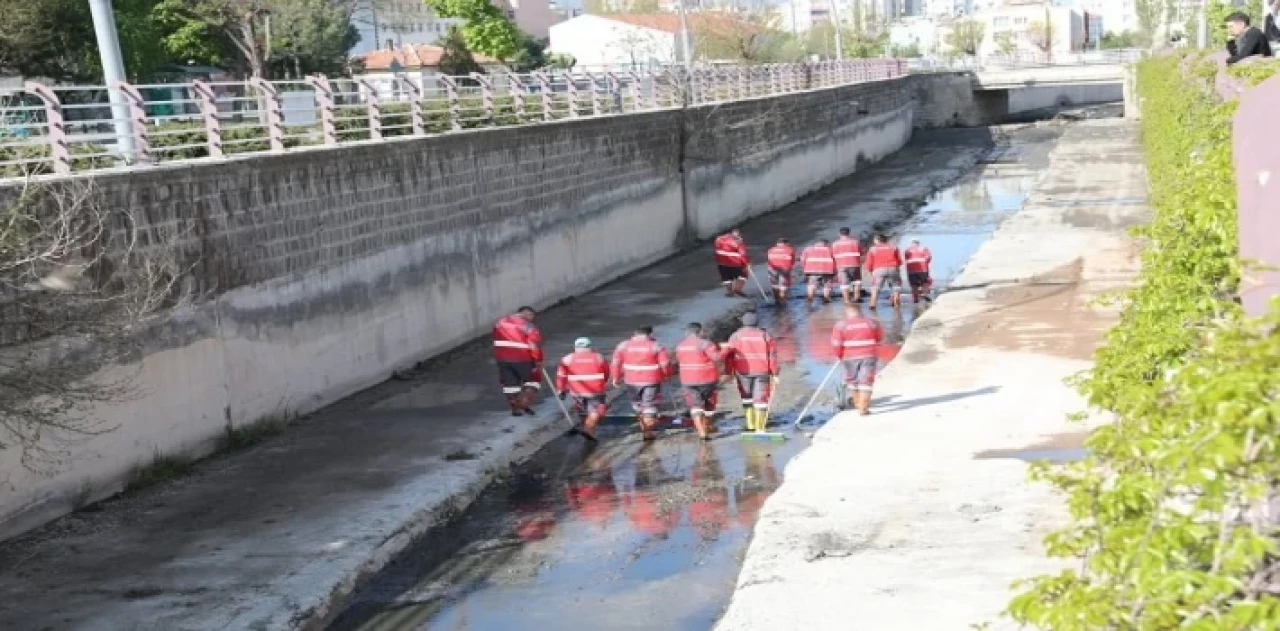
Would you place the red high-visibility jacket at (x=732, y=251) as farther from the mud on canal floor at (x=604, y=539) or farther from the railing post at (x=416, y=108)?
the railing post at (x=416, y=108)

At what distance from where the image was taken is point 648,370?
51.6 feet

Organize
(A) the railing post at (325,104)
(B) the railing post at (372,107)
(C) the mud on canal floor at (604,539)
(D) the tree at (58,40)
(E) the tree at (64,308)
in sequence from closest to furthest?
(C) the mud on canal floor at (604,539), (E) the tree at (64,308), (A) the railing post at (325,104), (B) the railing post at (372,107), (D) the tree at (58,40)

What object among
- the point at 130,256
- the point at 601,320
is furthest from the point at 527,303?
the point at 130,256

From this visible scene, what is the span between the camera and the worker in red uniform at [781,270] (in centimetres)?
2484

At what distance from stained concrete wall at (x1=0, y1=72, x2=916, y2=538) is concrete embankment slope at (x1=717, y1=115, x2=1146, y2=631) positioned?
257 inches

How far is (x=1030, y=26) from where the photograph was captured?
16488 cm

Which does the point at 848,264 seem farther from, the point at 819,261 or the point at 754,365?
the point at 754,365

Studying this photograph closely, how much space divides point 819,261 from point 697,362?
9.84 m

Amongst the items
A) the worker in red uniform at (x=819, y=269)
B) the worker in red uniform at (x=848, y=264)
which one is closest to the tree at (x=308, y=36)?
the worker in red uniform at (x=819, y=269)

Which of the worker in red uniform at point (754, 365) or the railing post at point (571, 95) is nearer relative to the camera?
the worker in red uniform at point (754, 365)

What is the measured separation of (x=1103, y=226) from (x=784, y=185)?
45.8ft

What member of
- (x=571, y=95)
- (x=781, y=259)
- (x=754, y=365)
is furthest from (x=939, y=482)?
(x=571, y=95)

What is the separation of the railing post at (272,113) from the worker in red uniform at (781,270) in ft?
33.3

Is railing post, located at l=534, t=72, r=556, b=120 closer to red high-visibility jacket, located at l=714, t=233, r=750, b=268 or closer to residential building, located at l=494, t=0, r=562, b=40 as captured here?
red high-visibility jacket, located at l=714, t=233, r=750, b=268
